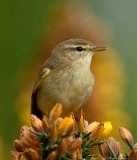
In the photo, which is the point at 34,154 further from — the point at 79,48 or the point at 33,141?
the point at 79,48

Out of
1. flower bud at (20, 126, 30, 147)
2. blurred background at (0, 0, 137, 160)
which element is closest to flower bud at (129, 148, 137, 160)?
flower bud at (20, 126, 30, 147)

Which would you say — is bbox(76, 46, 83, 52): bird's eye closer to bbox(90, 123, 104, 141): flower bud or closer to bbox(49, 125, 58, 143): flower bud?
bbox(90, 123, 104, 141): flower bud

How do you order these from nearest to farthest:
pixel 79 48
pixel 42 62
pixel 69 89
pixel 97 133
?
pixel 97 133 < pixel 69 89 < pixel 42 62 < pixel 79 48

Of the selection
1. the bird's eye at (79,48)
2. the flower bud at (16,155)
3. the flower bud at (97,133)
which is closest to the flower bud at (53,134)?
the flower bud at (16,155)

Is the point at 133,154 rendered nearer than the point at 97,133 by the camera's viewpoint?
Yes

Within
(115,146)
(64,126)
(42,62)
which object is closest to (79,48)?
(42,62)

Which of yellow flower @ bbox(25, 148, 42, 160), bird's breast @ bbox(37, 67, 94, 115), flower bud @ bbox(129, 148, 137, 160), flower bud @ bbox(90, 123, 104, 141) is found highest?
bird's breast @ bbox(37, 67, 94, 115)

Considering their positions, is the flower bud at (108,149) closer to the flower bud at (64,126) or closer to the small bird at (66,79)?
the flower bud at (64,126)
